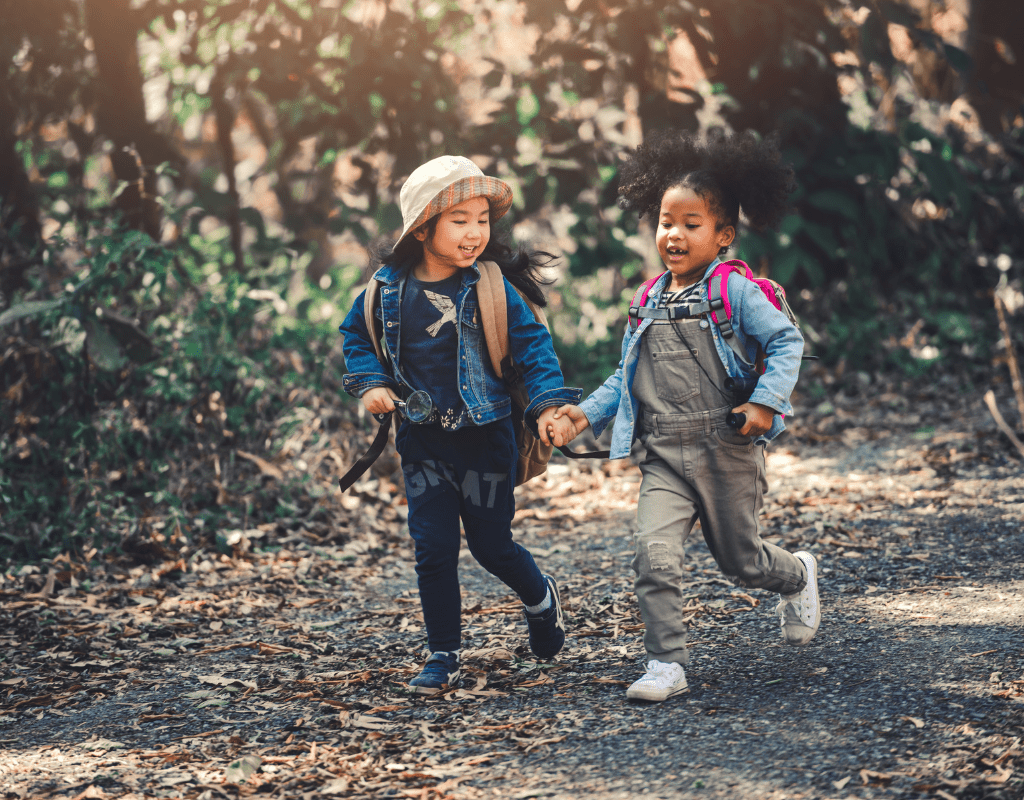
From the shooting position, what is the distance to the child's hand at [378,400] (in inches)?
128

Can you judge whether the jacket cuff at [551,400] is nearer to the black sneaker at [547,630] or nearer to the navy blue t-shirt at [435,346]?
the navy blue t-shirt at [435,346]

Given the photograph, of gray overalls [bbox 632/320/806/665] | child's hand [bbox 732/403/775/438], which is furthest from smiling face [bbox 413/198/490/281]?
child's hand [bbox 732/403/775/438]

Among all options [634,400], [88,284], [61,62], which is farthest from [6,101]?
[634,400]

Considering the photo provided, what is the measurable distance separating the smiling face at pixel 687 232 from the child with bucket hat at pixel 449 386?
50cm

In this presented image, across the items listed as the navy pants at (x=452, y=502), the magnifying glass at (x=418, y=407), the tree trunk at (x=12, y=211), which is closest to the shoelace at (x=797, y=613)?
the navy pants at (x=452, y=502)

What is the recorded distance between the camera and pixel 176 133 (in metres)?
10.1

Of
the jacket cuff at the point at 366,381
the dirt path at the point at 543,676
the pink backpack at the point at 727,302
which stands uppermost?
the pink backpack at the point at 727,302

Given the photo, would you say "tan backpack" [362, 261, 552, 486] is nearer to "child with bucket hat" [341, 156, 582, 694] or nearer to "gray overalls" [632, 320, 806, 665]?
"child with bucket hat" [341, 156, 582, 694]

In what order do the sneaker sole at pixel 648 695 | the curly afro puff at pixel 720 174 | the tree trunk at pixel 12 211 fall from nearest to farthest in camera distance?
the sneaker sole at pixel 648 695 → the curly afro puff at pixel 720 174 → the tree trunk at pixel 12 211

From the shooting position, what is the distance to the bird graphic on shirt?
3.32 m

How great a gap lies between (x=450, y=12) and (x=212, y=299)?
9.90 ft

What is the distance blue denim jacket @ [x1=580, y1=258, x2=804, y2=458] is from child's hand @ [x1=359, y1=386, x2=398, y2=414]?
633 mm

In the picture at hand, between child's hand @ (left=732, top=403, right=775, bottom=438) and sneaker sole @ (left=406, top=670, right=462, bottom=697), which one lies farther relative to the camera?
sneaker sole @ (left=406, top=670, right=462, bottom=697)

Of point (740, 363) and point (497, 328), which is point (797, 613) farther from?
point (497, 328)
